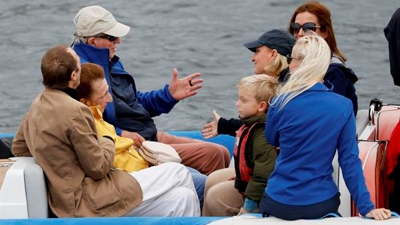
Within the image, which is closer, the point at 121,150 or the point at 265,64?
the point at 121,150

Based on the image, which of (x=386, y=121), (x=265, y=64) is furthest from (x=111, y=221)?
(x=386, y=121)

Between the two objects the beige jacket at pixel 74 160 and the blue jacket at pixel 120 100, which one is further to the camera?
the blue jacket at pixel 120 100

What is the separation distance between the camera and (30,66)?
14.0 m

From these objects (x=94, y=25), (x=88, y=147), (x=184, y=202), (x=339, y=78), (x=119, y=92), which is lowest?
(x=184, y=202)

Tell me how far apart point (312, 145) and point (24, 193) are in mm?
1262

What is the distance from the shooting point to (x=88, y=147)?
5.19 metres

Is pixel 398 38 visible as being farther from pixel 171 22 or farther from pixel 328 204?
pixel 171 22

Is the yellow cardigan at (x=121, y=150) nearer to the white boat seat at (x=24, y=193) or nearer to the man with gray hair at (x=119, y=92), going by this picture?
the man with gray hair at (x=119, y=92)

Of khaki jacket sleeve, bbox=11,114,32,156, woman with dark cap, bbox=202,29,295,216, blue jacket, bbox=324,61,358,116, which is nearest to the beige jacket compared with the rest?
khaki jacket sleeve, bbox=11,114,32,156

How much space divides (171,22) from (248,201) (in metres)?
10.6

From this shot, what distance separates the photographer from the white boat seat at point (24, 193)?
5.23 m

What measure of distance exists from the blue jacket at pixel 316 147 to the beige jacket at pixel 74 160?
0.82 metres

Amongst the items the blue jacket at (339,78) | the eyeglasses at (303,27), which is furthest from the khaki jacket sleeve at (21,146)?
the eyeglasses at (303,27)

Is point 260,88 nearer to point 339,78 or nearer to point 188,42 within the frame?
point 339,78
